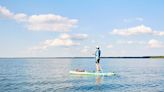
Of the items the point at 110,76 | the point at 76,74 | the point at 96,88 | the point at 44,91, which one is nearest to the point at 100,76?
the point at 110,76

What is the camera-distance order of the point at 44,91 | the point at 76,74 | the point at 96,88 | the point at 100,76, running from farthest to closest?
the point at 76,74 → the point at 100,76 → the point at 96,88 → the point at 44,91

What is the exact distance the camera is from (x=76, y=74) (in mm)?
57188

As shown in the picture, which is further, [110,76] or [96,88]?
[110,76]

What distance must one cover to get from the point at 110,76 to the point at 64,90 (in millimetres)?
18117

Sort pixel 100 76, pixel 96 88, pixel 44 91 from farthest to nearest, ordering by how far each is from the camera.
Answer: pixel 100 76 < pixel 96 88 < pixel 44 91

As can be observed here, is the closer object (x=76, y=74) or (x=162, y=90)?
(x=162, y=90)

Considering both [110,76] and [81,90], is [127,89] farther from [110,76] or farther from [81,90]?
[110,76]

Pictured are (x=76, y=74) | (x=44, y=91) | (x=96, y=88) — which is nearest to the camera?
(x=44, y=91)

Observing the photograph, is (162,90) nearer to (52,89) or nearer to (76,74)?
(52,89)

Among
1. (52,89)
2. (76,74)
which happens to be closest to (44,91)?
(52,89)

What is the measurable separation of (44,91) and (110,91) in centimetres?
719

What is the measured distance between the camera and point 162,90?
118 feet

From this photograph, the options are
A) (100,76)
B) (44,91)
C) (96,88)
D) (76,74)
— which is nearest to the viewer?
(44,91)

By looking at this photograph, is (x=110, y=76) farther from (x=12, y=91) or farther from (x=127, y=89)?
(x=12, y=91)
